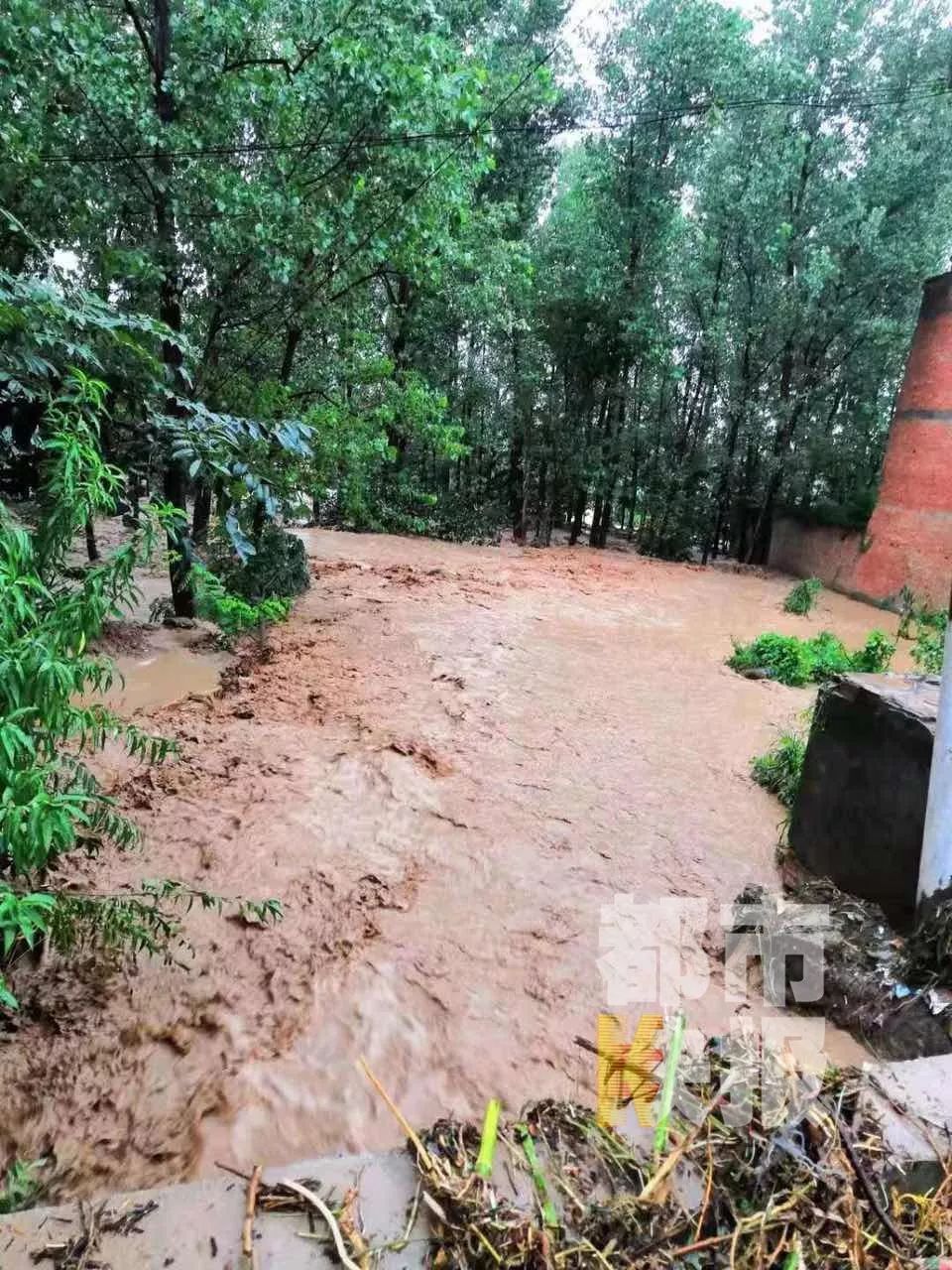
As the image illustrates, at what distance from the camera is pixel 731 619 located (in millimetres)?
10148

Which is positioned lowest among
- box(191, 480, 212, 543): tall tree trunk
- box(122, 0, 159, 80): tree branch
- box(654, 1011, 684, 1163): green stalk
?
box(654, 1011, 684, 1163): green stalk

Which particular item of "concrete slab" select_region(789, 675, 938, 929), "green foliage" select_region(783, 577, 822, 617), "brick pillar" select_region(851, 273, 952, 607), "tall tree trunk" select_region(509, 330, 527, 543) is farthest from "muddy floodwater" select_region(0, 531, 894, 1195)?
"tall tree trunk" select_region(509, 330, 527, 543)

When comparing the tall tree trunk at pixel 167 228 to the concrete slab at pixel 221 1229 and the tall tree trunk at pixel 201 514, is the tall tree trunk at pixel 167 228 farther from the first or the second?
the concrete slab at pixel 221 1229

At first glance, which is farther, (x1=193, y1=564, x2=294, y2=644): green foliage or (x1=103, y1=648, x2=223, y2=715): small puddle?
(x1=193, y1=564, x2=294, y2=644): green foliage

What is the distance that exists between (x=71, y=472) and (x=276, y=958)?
1.91 m

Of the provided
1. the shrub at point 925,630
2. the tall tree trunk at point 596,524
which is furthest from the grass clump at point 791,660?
the tall tree trunk at point 596,524

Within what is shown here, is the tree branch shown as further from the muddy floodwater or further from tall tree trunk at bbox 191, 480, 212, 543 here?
the muddy floodwater

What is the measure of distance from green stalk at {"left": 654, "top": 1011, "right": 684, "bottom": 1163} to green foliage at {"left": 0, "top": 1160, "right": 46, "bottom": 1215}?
1.57 metres

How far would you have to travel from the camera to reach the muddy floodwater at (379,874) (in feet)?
7.01

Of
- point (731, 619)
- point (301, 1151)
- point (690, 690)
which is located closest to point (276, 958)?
point (301, 1151)

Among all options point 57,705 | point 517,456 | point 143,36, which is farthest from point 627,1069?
point 517,456

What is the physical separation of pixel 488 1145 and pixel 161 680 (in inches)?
200

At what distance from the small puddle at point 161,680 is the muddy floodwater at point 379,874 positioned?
0.04 meters

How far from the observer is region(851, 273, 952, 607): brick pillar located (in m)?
10.5
